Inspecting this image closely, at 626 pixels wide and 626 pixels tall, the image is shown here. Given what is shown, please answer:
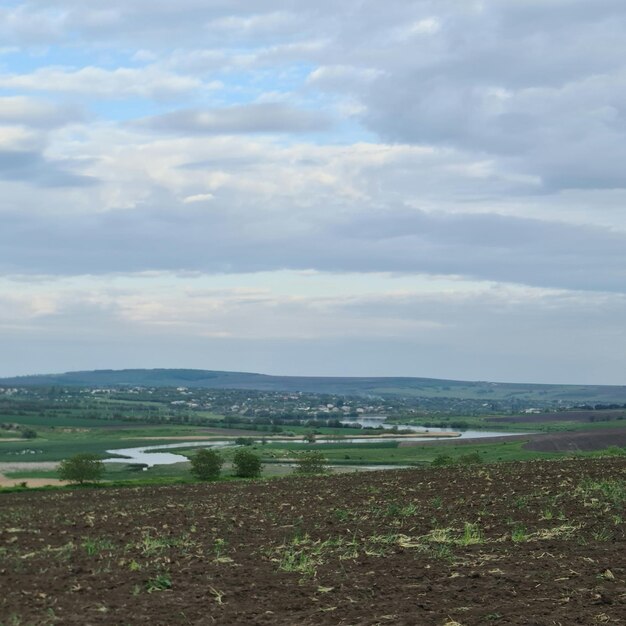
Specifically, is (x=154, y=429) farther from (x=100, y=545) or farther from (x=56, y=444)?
(x=100, y=545)

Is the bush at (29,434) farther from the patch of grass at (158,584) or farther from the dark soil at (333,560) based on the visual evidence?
the patch of grass at (158,584)

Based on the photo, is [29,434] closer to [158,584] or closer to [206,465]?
[206,465]

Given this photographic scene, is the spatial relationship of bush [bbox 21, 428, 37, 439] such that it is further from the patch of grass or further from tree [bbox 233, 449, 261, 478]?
the patch of grass

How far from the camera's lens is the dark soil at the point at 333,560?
14820mm

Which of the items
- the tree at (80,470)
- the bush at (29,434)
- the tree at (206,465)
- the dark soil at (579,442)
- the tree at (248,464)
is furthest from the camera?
the bush at (29,434)

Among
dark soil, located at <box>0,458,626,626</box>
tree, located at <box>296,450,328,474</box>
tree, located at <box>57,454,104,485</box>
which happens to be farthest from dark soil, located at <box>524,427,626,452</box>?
dark soil, located at <box>0,458,626,626</box>

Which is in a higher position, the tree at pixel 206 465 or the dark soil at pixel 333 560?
the dark soil at pixel 333 560

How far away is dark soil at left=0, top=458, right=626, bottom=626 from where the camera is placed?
48.6 ft

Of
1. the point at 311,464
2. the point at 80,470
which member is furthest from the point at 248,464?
the point at 80,470

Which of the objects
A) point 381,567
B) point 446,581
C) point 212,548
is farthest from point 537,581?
point 212,548

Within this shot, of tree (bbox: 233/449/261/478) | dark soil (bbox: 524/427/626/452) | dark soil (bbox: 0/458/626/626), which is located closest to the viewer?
dark soil (bbox: 0/458/626/626)

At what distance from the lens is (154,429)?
178 m

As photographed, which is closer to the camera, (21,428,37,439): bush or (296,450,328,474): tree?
(296,450,328,474): tree

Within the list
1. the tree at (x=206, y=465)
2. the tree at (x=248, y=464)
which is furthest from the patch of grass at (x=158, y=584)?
the tree at (x=248, y=464)
